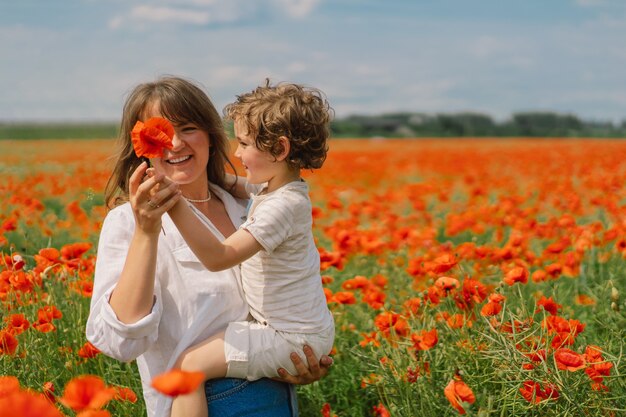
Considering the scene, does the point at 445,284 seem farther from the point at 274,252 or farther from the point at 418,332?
the point at 274,252

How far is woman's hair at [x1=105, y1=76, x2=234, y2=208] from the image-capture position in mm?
2123

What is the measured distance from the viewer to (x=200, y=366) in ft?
6.42

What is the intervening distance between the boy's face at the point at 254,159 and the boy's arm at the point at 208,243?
22 cm

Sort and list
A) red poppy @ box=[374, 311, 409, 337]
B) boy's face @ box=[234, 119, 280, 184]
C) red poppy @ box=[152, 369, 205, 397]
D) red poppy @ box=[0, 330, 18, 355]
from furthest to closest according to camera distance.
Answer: red poppy @ box=[374, 311, 409, 337] < red poppy @ box=[0, 330, 18, 355] < boy's face @ box=[234, 119, 280, 184] < red poppy @ box=[152, 369, 205, 397]

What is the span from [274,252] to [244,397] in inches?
15.9

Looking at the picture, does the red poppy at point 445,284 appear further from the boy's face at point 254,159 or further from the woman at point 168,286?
the boy's face at point 254,159

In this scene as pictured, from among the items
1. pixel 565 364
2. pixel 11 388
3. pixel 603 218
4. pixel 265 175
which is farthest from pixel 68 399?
pixel 603 218

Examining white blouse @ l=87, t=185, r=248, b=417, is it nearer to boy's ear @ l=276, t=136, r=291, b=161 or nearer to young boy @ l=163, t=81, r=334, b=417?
young boy @ l=163, t=81, r=334, b=417

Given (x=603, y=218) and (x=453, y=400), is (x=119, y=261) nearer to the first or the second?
(x=453, y=400)

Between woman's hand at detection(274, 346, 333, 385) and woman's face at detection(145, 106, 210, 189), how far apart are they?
0.58 m

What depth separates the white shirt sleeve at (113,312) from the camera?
6.14ft

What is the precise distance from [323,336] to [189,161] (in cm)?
62

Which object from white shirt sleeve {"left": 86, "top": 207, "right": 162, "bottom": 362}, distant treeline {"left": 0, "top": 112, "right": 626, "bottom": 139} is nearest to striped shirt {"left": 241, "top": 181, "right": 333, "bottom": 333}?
white shirt sleeve {"left": 86, "top": 207, "right": 162, "bottom": 362}

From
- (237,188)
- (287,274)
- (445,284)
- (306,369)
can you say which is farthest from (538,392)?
(237,188)
